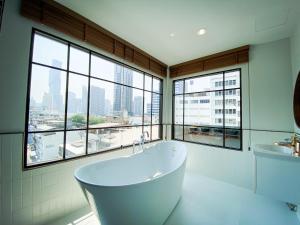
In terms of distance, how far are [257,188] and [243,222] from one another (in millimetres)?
480

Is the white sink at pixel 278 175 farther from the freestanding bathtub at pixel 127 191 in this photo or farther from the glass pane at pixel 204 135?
the glass pane at pixel 204 135

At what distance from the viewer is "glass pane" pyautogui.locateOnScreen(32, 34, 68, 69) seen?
180cm

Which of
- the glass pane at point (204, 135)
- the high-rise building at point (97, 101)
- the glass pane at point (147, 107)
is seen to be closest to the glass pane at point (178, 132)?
the glass pane at point (204, 135)

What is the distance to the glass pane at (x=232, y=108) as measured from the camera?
9.60 feet

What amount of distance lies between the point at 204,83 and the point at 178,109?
978mm

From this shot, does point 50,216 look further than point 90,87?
No

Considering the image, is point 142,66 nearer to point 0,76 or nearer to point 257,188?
point 0,76

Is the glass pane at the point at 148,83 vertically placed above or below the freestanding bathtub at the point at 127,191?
above

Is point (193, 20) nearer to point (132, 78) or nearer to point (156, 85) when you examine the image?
point (132, 78)

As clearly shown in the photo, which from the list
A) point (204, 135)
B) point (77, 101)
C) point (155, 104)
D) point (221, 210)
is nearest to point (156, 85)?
point (155, 104)

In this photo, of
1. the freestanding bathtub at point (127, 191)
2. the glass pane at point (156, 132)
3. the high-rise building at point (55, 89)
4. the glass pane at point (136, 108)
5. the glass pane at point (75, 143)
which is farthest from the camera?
the glass pane at point (156, 132)

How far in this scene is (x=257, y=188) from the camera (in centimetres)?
188

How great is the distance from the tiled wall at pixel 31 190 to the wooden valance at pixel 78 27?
1.49 meters

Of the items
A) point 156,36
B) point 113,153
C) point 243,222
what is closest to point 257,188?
point 243,222
